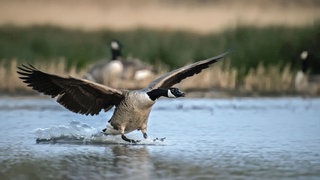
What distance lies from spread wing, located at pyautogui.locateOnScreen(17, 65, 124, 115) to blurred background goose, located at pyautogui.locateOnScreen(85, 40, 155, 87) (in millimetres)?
7580

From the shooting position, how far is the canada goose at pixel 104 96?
1030 centimetres

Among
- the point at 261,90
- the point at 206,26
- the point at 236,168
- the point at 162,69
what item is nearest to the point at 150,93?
the point at 236,168

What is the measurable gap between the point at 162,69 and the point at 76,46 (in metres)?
2.99

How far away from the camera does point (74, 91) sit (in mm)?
10555

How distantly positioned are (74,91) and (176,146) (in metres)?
1.34

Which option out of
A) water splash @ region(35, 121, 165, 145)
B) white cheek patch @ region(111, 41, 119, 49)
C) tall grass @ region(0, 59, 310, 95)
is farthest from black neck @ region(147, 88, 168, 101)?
white cheek patch @ region(111, 41, 119, 49)

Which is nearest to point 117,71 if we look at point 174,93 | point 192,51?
point 192,51

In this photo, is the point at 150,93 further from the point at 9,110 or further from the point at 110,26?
the point at 110,26

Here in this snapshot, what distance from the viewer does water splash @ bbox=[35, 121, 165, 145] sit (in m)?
10.9

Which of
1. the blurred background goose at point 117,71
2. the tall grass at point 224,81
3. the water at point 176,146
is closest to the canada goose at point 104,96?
the water at point 176,146

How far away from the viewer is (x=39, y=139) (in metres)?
10.9

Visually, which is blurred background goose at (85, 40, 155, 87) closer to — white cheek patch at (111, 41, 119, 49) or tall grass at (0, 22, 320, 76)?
white cheek patch at (111, 41, 119, 49)

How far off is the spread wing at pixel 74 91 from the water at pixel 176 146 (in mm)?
400

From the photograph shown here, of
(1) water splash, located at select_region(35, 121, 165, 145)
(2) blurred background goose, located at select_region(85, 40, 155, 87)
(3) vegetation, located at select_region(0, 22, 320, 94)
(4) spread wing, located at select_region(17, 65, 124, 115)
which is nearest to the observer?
(4) spread wing, located at select_region(17, 65, 124, 115)
